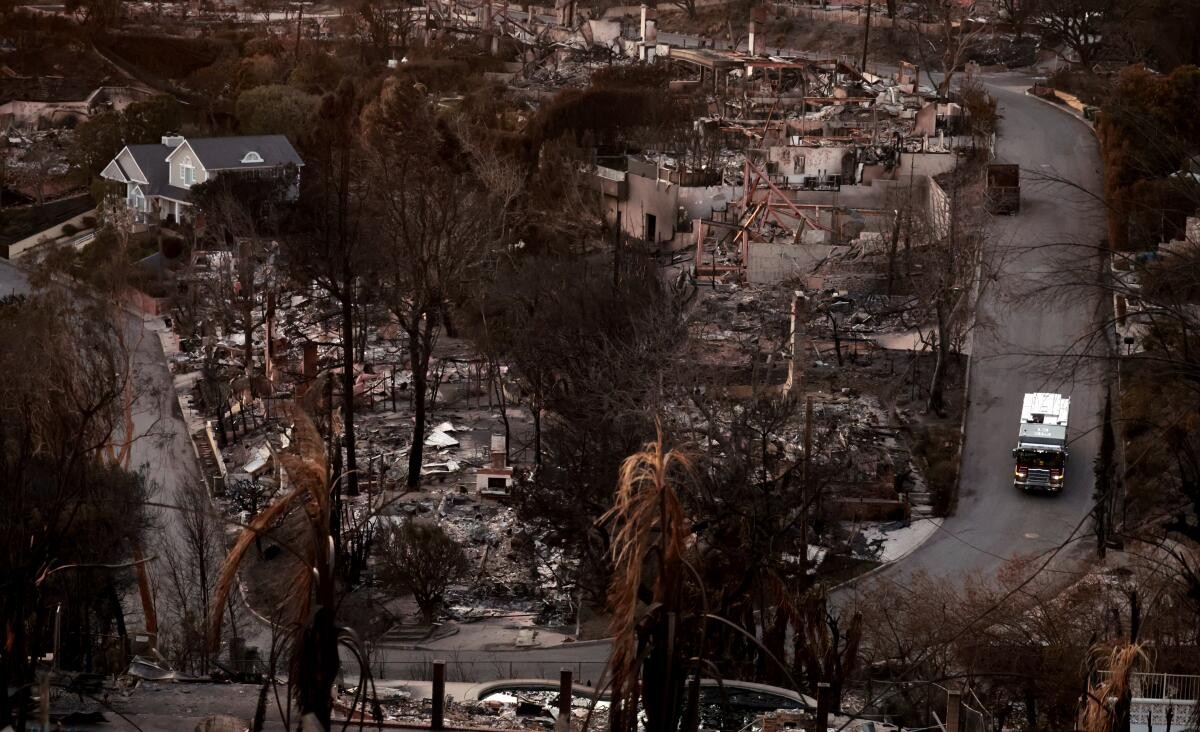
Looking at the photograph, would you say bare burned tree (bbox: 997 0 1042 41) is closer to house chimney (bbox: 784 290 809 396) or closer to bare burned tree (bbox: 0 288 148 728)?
house chimney (bbox: 784 290 809 396)

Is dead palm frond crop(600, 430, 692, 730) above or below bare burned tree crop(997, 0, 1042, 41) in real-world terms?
below

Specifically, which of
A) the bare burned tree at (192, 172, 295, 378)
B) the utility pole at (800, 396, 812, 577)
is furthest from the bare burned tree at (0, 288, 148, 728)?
the utility pole at (800, 396, 812, 577)

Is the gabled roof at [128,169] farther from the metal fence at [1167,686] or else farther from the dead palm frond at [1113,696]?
the dead palm frond at [1113,696]

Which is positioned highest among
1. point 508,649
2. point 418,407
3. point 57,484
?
point 57,484

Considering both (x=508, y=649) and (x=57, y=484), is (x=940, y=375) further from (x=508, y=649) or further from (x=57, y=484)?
(x=57, y=484)

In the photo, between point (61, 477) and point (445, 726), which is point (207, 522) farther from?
point (445, 726)

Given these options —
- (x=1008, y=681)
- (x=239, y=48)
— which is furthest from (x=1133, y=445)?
(x=239, y=48)

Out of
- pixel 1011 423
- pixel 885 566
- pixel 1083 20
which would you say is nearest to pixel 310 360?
pixel 1011 423
